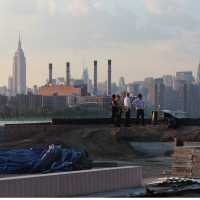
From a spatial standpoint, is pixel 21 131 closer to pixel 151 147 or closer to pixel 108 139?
pixel 108 139

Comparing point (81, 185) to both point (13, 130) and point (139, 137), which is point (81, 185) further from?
point (13, 130)

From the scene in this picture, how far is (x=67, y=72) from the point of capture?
15625 centimetres

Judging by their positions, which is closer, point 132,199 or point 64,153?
point 132,199

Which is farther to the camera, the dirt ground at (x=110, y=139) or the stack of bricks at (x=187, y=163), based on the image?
the dirt ground at (x=110, y=139)

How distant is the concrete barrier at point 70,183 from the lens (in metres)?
6.67

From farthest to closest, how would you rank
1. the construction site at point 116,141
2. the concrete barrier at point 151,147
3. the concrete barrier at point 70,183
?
the concrete barrier at point 151,147 < the construction site at point 116,141 < the concrete barrier at point 70,183

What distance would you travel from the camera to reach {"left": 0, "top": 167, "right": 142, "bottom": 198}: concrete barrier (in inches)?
263

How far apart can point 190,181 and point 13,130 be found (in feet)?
43.2

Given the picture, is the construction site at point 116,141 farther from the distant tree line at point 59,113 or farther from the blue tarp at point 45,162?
the distant tree line at point 59,113

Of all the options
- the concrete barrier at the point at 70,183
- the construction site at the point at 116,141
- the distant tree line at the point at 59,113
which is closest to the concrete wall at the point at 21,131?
the construction site at the point at 116,141

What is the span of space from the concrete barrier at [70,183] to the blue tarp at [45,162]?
5.16ft

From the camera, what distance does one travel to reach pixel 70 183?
7.32 m

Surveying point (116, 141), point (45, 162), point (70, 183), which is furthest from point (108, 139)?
point (70, 183)

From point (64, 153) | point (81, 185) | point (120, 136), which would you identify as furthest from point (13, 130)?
point (81, 185)
